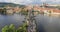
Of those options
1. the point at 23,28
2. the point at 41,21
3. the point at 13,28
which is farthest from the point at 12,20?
the point at 41,21

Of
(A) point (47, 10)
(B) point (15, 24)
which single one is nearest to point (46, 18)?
(A) point (47, 10)

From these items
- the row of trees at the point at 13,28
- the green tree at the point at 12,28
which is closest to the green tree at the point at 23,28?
the row of trees at the point at 13,28

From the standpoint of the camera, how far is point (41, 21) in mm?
4539

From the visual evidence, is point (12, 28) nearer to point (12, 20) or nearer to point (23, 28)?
point (23, 28)

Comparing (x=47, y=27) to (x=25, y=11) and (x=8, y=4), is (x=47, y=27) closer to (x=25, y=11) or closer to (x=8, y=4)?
(x=25, y=11)

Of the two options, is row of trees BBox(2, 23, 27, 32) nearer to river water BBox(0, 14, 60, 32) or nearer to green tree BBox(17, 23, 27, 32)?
green tree BBox(17, 23, 27, 32)

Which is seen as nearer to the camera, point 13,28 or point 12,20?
point 13,28

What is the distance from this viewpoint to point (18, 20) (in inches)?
178

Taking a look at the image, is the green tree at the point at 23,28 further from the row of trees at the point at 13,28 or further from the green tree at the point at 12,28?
the green tree at the point at 12,28

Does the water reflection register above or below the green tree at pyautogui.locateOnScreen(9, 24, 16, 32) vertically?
above

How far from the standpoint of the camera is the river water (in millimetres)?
4484

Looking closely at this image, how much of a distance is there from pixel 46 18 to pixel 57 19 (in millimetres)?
304

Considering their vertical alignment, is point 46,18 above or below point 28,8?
below

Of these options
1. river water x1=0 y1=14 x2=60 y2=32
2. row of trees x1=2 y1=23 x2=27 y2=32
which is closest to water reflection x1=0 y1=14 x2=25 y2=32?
river water x1=0 y1=14 x2=60 y2=32
